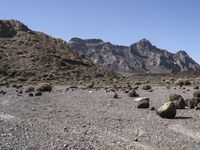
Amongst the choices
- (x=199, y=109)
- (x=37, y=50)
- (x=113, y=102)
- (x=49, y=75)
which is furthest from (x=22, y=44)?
(x=199, y=109)

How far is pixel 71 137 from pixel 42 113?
273 inches

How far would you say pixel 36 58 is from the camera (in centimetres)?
7938

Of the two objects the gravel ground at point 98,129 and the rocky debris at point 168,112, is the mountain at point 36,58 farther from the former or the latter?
the rocky debris at point 168,112

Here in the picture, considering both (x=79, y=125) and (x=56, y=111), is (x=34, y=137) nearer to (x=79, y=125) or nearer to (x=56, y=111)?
(x=79, y=125)

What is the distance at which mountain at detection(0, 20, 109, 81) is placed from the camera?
71938 millimetres

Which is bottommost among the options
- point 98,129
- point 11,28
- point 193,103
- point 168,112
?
point 98,129

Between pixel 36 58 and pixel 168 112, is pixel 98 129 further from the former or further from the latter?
pixel 36 58

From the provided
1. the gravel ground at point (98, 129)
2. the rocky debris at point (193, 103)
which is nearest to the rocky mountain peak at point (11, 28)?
the gravel ground at point (98, 129)

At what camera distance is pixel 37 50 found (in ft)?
277

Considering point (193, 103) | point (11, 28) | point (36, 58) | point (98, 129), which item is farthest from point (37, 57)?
point (98, 129)

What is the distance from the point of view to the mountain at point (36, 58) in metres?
71.9

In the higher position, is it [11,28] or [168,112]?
[11,28]

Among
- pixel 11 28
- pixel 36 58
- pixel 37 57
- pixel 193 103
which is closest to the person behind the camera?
pixel 193 103

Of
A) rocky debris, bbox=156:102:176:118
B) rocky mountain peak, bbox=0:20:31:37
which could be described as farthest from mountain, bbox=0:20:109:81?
rocky debris, bbox=156:102:176:118
